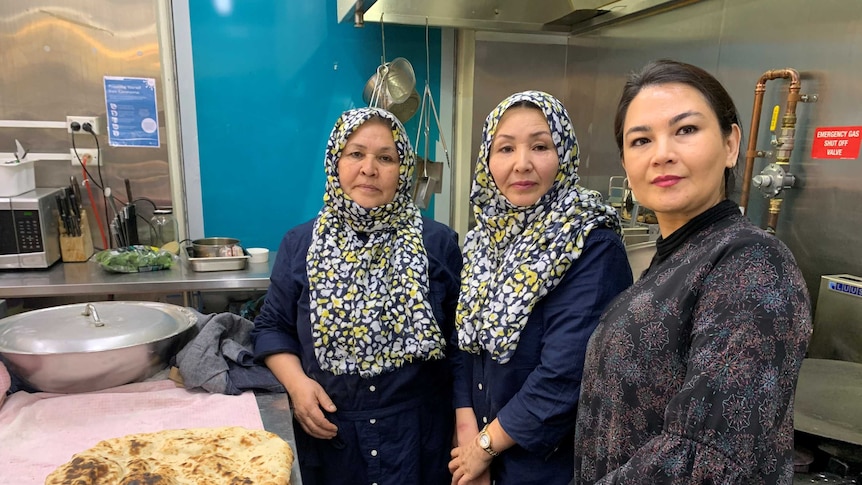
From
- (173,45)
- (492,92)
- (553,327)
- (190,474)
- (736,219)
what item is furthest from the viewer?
(492,92)

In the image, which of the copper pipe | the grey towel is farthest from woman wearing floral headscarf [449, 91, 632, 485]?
the copper pipe

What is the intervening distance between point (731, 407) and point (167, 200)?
2610mm

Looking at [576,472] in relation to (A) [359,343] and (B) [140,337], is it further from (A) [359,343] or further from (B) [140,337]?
(B) [140,337]

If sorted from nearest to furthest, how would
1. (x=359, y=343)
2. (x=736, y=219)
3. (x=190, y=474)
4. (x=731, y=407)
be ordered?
(x=731, y=407) < (x=736, y=219) < (x=190, y=474) < (x=359, y=343)

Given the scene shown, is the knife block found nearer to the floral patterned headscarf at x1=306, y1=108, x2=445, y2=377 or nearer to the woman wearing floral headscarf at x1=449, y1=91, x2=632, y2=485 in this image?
the floral patterned headscarf at x1=306, y1=108, x2=445, y2=377

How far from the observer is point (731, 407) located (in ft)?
2.23

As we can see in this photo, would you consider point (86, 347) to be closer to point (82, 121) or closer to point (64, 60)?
point (82, 121)

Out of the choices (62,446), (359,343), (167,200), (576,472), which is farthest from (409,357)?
(167,200)

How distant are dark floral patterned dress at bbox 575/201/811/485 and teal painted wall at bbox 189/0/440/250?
2.20 meters

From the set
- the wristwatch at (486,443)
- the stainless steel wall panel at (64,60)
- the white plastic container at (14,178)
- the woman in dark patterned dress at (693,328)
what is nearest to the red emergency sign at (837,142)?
the woman in dark patterned dress at (693,328)

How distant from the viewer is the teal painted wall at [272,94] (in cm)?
260

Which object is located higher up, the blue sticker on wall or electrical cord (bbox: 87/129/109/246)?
electrical cord (bbox: 87/129/109/246)

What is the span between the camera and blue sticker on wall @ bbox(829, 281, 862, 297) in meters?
1.48

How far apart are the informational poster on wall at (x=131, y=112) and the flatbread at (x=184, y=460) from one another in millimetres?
1952
